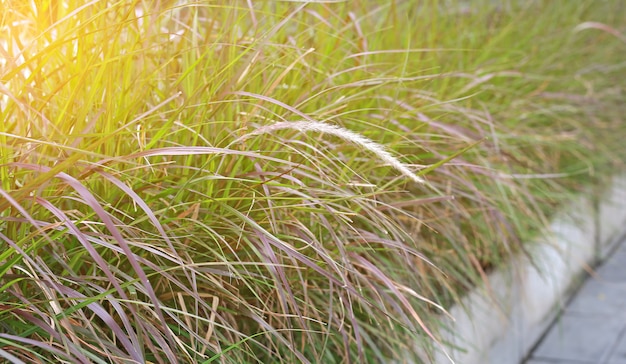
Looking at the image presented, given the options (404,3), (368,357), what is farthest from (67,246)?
(404,3)

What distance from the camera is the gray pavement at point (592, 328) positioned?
3.24 m

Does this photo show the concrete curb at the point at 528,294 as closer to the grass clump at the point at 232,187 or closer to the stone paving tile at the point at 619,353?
the grass clump at the point at 232,187

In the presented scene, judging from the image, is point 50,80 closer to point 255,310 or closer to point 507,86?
point 255,310

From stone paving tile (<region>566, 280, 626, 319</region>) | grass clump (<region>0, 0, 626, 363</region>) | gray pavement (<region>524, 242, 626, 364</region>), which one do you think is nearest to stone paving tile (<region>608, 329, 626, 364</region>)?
gray pavement (<region>524, 242, 626, 364</region>)

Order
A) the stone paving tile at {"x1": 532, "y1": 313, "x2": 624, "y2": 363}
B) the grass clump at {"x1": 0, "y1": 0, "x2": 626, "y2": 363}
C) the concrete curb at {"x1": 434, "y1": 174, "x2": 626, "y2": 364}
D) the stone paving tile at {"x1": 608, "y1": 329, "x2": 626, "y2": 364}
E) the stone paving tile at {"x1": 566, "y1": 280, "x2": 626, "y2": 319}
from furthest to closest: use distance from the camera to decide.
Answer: the stone paving tile at {"x1": 566, "y1": 280, "x2": 626, "y2": 319} → the stone paving tile at {"x1": 532, "y1": 313, "x2": 624, "y2": 363} → the stone paving tile at {"x1": 608, "y1": 329, "x2": 626, "y2": 364} → the concrete curb at {"x1": 434, "y1": 174, "x2": 626, "y2": 364} → the grass clump at {"x1": 0, "y1": 0, "x2": 626, "y2": 363}

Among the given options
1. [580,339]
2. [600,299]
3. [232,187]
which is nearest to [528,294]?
[580,339]

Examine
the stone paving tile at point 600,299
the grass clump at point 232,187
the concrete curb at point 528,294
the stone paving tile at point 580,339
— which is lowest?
the stone paving tile at point 600,299

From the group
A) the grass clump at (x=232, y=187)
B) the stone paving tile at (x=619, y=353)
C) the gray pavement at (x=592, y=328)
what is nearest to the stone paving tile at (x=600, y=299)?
the gray pavement at (x=592, y=328)

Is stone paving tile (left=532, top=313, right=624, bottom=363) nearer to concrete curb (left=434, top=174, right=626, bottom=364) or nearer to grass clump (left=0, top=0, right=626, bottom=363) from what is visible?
concrete curb (left=434, top=174, right=626, bottom=364)

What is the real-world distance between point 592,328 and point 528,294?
1.27ft

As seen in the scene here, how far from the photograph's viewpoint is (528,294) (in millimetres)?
3283

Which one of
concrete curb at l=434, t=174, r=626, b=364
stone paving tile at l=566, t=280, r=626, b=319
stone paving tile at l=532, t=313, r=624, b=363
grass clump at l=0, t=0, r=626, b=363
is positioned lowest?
stone paving tile at l=566, t=280, r=626, b=319

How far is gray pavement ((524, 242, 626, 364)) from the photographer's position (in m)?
3.24

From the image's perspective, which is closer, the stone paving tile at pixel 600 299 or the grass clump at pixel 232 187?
the grass clump at pixel 232 187
